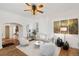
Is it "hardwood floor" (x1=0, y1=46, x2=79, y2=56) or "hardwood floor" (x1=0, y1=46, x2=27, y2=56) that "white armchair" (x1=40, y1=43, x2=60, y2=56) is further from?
"hardwood floor" (x1=0, y1=46, x2=27, y2=56)

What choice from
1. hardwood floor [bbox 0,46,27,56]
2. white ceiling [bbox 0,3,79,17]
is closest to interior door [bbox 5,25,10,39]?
hardwood floor [bbox 0,46,27,56]

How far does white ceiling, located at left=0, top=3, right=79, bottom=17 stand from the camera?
2117mm

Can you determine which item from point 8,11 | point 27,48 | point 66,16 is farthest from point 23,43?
point 66,16

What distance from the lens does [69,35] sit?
6.99ft

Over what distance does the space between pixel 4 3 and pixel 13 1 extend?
18 cm

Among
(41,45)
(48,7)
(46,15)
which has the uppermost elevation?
(48,7)

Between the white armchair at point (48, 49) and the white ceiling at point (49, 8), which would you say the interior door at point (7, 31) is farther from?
the white armchair at point (48, 49)

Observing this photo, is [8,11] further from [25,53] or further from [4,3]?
[25,53]

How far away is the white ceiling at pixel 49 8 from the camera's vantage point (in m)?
2.12

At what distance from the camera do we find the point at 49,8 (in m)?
2.17

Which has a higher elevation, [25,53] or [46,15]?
[46,15]

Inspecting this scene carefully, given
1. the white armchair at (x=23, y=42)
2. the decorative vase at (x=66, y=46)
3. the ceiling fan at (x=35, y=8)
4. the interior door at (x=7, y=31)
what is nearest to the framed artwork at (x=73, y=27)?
the decorative vase at (x=66, y=46)

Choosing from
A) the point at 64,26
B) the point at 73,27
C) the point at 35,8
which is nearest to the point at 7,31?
the point at 35,8

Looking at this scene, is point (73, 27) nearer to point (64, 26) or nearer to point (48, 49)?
point (64, 26)
